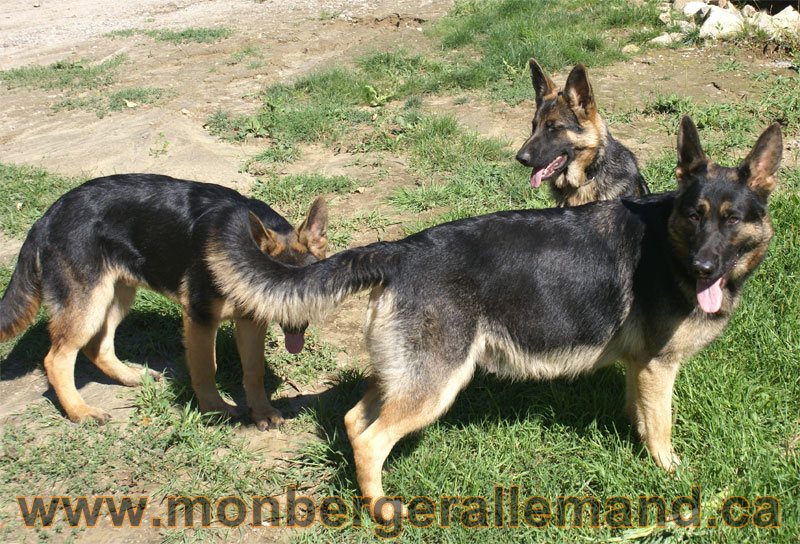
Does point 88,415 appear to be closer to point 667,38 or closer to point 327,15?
point 667,38

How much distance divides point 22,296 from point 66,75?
8661mm

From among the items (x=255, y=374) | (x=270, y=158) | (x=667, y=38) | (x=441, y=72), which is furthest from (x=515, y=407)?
(x=667, y=38)

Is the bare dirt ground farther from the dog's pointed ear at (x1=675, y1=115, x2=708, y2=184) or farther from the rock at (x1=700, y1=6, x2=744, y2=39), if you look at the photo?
the dog's pointed ear at (x1=675, y1=115, x2=708, y2=184)

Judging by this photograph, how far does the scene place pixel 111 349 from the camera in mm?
5324

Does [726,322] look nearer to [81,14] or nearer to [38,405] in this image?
[38,405]

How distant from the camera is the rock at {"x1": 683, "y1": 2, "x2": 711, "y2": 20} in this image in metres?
11.5

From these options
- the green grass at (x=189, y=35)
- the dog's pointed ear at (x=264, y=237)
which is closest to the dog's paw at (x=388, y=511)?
the dog's pointed ear at (x=264, y=237)

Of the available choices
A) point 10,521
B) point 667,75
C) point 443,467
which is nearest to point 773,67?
point 667,75

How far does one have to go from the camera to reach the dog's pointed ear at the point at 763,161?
378cm

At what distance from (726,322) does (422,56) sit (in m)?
8.59

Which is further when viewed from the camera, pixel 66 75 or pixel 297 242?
pixel 66 75

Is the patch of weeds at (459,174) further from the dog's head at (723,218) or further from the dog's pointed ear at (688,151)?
the dog's head at (723,218)

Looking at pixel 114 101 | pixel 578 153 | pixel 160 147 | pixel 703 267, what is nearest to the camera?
pixel 703 267

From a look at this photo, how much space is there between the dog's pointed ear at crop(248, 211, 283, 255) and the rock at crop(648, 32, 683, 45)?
8803 mm
